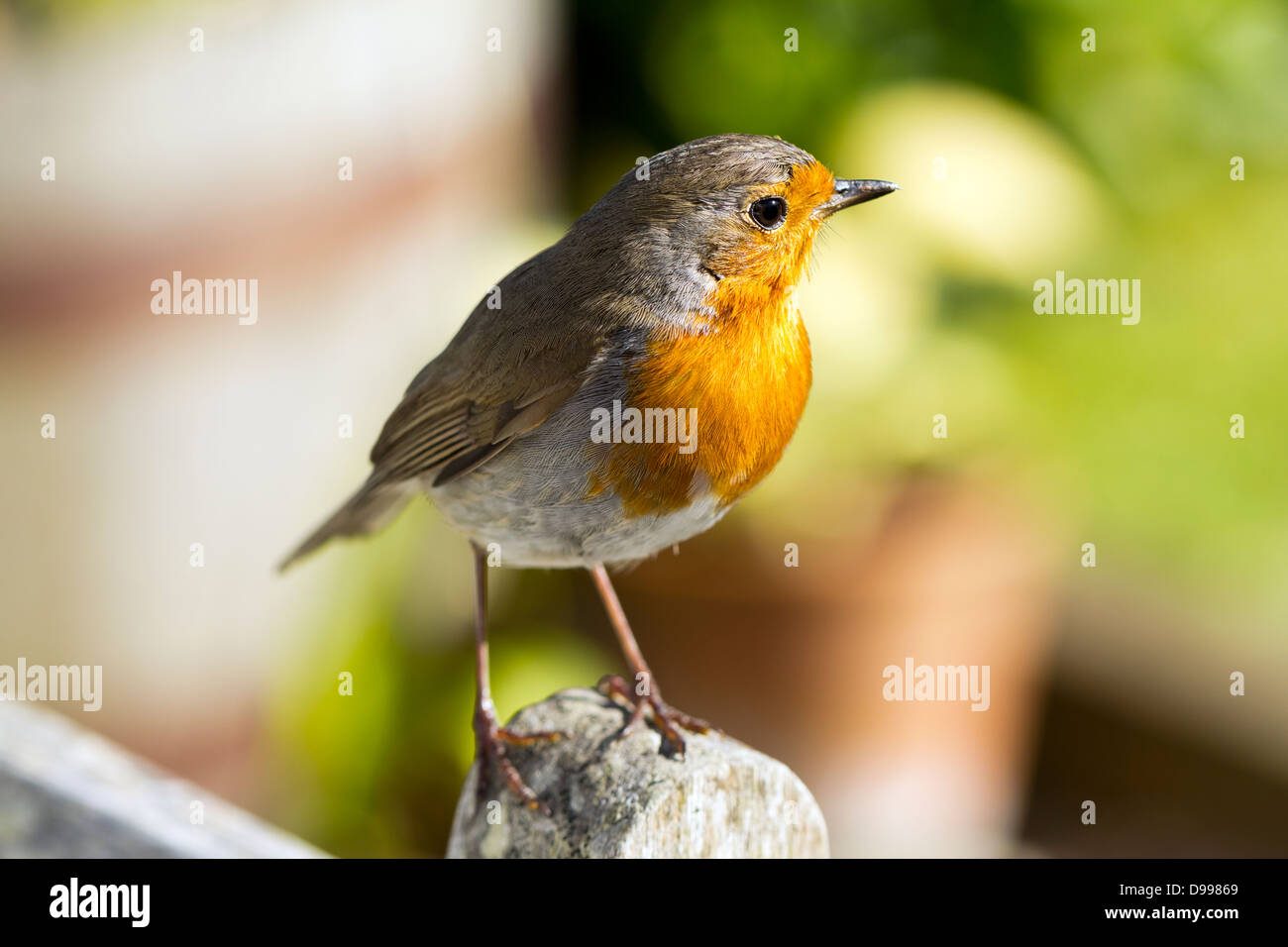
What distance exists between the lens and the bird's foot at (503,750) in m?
1.76

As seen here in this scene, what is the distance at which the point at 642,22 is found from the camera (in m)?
4.34

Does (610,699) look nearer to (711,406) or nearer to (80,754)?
(711,406)

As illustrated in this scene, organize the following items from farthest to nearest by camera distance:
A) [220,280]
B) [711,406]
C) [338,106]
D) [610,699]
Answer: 1. [338,106]
2. [220,280]
3. [610,699]
4. [711,406]

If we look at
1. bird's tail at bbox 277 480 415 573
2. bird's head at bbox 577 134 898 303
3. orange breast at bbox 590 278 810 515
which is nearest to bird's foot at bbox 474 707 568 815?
orange breast at bbox 590 278 810 515

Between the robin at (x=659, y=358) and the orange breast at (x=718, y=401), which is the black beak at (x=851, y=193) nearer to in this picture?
the robin at (x=659, y=358)

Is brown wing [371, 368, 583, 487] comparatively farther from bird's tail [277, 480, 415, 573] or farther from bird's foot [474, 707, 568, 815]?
bird's foot [474, 707, 568, 815]

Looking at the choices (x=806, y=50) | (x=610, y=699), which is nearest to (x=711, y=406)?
(x=610, y=699)

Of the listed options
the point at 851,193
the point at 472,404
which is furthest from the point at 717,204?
the point at 472,404

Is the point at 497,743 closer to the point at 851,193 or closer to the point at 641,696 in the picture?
the point at 641,696

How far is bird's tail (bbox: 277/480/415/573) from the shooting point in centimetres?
223

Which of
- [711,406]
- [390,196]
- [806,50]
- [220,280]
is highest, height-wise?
[806,50]

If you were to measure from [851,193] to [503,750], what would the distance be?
0.85m

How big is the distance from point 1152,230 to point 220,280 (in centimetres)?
268

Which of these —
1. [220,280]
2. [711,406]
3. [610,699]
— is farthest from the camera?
[220,280]
